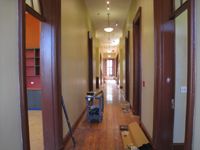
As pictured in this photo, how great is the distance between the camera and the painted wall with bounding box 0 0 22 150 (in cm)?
108

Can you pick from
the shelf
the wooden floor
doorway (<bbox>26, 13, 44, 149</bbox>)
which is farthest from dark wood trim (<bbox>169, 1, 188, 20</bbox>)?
the shelf

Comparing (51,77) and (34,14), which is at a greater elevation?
(34,14)

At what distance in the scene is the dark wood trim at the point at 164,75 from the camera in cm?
203

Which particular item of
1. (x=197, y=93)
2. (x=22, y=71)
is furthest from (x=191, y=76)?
(x=22, y=71)

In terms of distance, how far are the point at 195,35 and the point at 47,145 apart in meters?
2.54

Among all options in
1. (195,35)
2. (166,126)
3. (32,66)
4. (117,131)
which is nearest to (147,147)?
(166,126)

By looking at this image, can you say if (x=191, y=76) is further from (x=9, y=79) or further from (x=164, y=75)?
(x=9, y=79)

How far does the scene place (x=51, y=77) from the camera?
218 centimetres

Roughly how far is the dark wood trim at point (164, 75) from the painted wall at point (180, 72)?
133 mm

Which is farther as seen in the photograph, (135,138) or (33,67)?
(33,67)

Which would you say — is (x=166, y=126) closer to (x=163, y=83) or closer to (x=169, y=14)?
(x=163, y=83)

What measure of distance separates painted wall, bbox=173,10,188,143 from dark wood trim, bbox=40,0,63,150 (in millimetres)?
1948

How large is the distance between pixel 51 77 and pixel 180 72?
2.10 metres

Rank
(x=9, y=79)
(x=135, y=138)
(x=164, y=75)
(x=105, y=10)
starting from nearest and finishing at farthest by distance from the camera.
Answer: (x=9, y=79) → (x=164, y=75) → (x=135, y=138) → (x=105, y=10)
